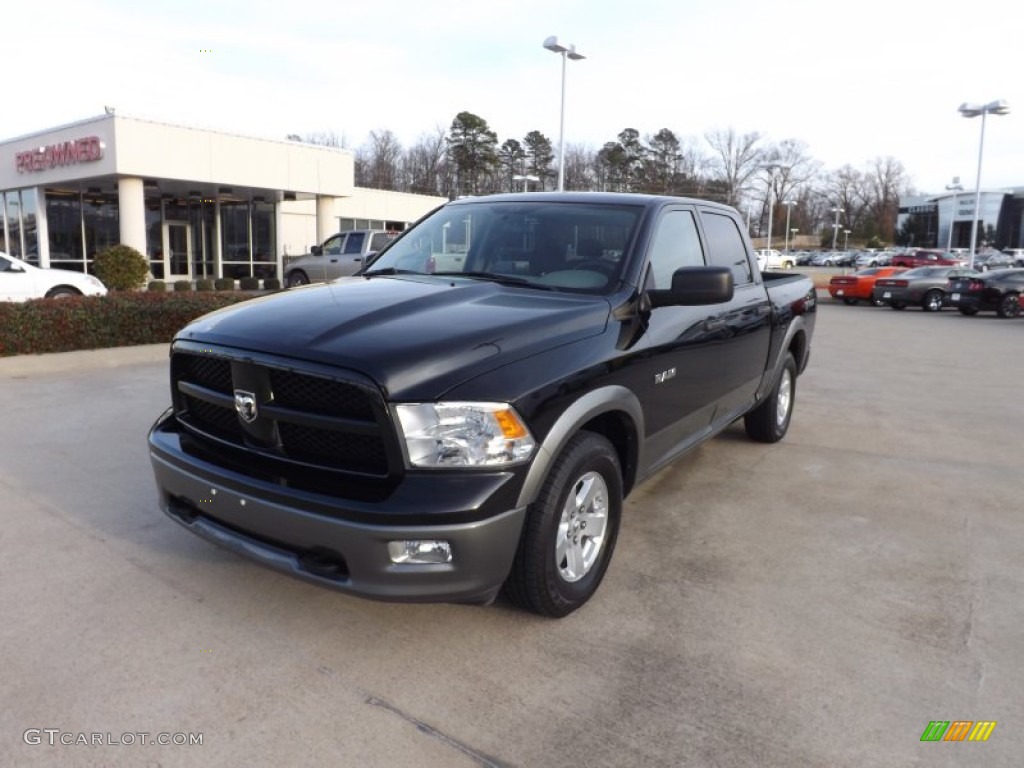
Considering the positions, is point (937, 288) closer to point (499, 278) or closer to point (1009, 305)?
point (1009, 305)

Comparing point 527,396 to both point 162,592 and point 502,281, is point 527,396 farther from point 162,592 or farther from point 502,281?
point 162,592

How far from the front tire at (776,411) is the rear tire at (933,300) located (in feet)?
69.9

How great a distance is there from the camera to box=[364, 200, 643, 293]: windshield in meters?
4.04

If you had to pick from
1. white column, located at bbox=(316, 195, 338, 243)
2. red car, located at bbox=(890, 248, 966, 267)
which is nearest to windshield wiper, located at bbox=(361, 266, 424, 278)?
white column, located at bbox=(316, 195, 338, 243)

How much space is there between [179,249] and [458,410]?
2841 centimetres

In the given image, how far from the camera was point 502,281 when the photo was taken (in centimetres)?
406

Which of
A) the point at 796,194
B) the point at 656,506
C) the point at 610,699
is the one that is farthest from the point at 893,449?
the point at 796,194

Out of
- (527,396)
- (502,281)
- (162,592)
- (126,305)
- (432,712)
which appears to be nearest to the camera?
(432,712)

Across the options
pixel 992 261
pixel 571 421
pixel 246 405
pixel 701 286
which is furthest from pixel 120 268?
pixel 992 261

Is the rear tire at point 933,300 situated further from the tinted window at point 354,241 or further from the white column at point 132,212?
the white column at point 132,212

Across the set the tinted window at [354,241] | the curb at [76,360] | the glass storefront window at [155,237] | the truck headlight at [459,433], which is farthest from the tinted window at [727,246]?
the glass storefront window at [155,237]

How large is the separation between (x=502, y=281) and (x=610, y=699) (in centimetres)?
213

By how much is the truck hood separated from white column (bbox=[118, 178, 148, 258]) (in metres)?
21.2

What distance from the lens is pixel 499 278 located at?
4109mm
